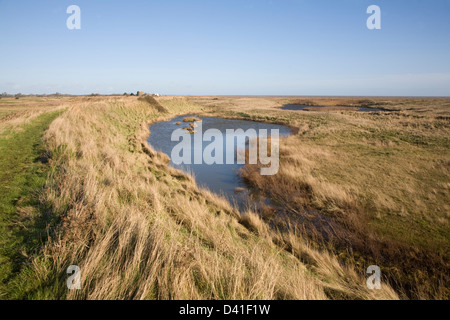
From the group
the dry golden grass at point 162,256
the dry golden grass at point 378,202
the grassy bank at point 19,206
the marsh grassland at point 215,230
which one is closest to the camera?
the dry golden grass at point 162,256

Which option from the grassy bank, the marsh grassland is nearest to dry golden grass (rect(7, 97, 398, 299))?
the marsh grassland

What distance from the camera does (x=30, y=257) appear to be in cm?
318

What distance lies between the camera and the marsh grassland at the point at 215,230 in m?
3.11

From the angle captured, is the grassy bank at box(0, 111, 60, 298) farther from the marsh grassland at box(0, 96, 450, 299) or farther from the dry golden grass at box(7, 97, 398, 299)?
the dry golden grass at box(7, 97, 398, 299)

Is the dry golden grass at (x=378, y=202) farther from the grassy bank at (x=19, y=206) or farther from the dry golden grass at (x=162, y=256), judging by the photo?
the grassy bank at (x=19, y=206)

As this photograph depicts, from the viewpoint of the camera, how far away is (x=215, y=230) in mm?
5453

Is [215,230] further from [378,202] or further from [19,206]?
[378,202]

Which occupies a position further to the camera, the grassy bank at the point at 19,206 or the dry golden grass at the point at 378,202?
the dry golden grass at the point at 378,202

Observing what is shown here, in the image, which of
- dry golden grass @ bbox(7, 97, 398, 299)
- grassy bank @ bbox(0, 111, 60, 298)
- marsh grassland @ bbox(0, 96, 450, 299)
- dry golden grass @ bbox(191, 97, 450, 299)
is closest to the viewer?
dry golden grass @ bbox(7, 97, 398, 299)

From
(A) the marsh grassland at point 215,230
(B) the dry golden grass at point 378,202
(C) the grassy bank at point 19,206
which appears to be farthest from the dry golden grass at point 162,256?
(B) the dry golden grass at point 378,202

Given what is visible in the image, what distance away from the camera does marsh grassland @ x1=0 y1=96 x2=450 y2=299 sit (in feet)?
10.2
